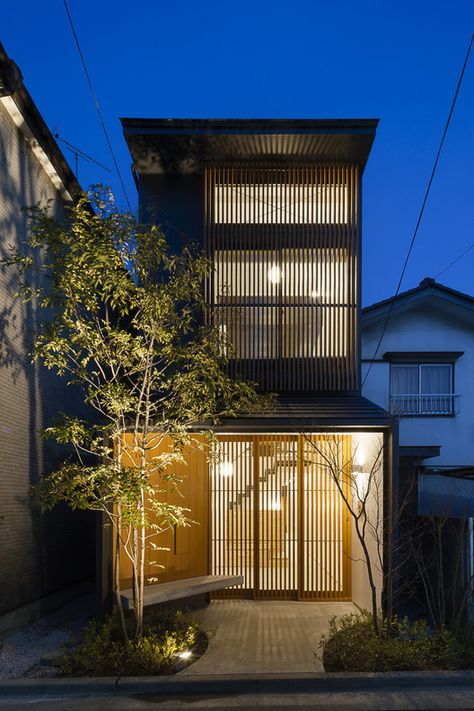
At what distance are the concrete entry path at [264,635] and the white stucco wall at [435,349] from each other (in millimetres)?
6687

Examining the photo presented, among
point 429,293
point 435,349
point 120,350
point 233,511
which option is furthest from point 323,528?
point 429,293

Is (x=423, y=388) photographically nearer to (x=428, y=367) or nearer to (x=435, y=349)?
(x=428, y=367)

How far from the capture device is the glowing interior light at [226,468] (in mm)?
11852

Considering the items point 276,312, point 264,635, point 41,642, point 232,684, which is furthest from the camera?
point 276,312

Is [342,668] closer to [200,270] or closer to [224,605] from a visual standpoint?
[224,605]

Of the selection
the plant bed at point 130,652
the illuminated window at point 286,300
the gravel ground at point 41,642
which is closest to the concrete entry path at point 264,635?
the plant bed at point 130,652

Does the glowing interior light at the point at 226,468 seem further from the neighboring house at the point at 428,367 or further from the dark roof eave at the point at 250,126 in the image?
the dark roof eave at the point at 250,126

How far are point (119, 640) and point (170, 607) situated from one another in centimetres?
216

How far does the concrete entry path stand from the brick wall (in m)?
2.96

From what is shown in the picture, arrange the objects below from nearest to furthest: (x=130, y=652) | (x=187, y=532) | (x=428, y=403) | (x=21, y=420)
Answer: (x=130, y=652) → (x=21, y=420) → (x=187, y=532) → (x=428, y=403)

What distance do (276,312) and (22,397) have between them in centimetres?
499

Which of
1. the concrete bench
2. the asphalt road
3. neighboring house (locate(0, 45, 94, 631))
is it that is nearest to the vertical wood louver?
neighboring house (locate(0, 45, 94, 631))

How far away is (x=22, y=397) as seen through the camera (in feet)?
33.4

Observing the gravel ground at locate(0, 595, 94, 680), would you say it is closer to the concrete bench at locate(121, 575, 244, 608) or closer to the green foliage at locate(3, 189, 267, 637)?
the concrete bench at locate(121, 575, 244, 608)
